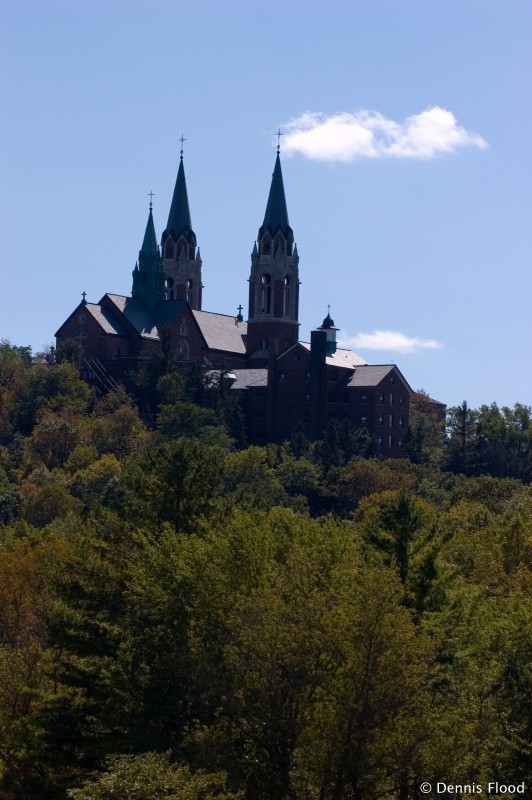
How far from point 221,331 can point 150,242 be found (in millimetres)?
10709

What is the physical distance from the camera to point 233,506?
51.3 m

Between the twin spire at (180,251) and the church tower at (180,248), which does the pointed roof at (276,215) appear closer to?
the twin spire at (180,251)

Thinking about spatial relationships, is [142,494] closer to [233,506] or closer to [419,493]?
[233,506]

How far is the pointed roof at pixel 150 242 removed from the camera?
146 meters

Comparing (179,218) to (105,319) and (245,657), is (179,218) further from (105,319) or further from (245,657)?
(245,657)

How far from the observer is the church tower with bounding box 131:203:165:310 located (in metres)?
144

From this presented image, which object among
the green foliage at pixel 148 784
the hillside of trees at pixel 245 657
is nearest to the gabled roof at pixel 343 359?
the hillside of trees at pixel 245 657

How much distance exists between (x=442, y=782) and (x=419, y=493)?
71016 mm

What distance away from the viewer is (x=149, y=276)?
144 metres

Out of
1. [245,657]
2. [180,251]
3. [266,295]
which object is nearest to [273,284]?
[266,295]

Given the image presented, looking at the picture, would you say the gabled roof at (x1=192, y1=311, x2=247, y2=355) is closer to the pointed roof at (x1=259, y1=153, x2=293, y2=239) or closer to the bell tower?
the bell tower

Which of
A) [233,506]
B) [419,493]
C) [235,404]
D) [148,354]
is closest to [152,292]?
[148,354]

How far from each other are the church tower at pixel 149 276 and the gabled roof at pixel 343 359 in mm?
18890

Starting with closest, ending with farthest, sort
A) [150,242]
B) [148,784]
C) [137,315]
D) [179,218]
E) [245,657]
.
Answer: [148,784]
[245,657]
[137,315]
[150,242]
[179,218]
